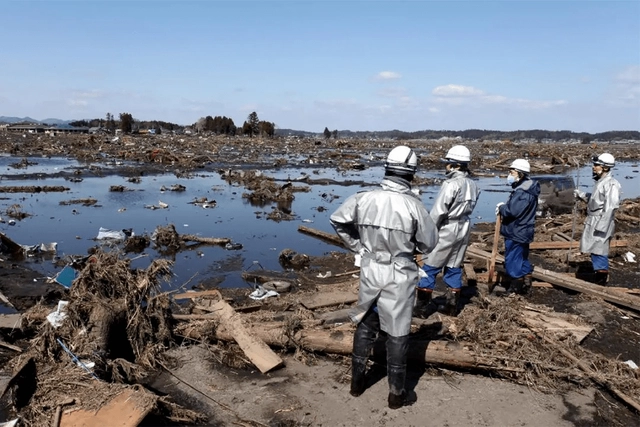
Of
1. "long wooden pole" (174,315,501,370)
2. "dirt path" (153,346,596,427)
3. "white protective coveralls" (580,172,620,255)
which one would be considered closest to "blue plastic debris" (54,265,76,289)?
"long wooden pole" (174,315,501,370)

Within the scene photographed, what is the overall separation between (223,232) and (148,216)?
2.79m

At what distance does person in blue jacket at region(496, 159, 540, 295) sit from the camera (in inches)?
257

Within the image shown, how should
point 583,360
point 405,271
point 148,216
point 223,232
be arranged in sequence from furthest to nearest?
point 148,216, point 223,232, point 583,360, point 405,271

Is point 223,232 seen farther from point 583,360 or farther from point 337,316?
point 583,360

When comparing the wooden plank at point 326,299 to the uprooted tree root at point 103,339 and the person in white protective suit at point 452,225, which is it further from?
the uprooted tree root at point 103,339

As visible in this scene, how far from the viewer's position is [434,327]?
197 inches

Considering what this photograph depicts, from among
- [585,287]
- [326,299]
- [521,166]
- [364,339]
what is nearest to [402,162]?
[364,339]

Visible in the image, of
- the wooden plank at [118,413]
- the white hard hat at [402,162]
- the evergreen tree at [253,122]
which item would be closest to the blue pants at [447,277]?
the white hard hat at [402,162]

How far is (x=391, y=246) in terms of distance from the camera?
375 cm

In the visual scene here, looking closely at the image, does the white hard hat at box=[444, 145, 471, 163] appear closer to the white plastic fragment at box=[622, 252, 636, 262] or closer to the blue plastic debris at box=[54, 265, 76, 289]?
the blue plastic debris at box=[54, 265, 76, 289]

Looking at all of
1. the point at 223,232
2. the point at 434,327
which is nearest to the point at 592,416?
the point at 434,327

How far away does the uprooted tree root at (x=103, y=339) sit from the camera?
3707mm

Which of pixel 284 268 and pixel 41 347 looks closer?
pixel 41 347

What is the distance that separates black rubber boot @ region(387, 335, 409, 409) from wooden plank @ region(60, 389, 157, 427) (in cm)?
188
